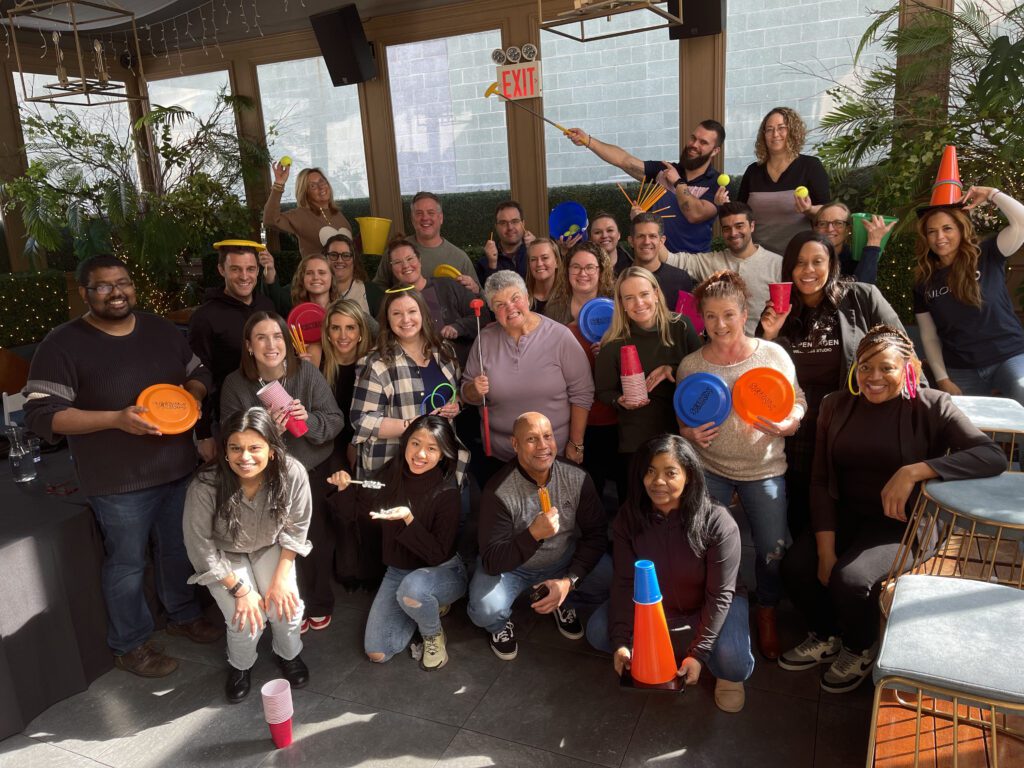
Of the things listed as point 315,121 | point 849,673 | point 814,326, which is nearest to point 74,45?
point 315,121

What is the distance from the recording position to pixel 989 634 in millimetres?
1686

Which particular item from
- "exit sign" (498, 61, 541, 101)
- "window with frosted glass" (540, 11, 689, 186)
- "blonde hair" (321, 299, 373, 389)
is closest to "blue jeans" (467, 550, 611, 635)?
"blonde hair" (321, 299, 373, 389)

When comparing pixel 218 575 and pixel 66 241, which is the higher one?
pixel 66 241

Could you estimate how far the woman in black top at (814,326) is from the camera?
295 centimetres

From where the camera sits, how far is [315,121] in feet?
25.7

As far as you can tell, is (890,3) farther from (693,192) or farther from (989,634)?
(989,634)

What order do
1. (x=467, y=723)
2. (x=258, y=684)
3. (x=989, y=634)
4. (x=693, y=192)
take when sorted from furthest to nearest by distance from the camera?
1. (x=693, y=192)
2. (x=258, y=684)
3. (x=467, y=723)
4. (x=989, y=634)

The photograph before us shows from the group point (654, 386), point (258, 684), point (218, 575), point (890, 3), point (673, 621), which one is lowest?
point (258, 684)

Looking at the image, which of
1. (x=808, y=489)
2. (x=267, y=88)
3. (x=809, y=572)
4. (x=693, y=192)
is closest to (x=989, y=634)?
(x=809, y=572)

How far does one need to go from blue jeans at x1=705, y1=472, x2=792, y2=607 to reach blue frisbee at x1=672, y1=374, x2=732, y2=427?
9.9 inches

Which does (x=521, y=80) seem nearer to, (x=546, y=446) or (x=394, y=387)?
(x=394, y=387)

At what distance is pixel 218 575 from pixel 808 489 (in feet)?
7.06

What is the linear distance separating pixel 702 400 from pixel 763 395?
212 millimetres

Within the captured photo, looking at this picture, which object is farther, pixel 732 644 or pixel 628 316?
pixel 628 316
